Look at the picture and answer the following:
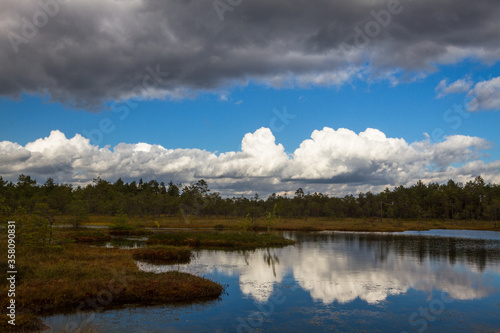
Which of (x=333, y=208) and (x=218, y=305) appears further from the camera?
(x=333, y=208)

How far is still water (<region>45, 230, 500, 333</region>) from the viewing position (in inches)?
738

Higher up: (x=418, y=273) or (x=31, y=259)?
(x=31, y=259)

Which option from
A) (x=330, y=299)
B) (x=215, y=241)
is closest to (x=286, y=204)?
(x=215, y=241)

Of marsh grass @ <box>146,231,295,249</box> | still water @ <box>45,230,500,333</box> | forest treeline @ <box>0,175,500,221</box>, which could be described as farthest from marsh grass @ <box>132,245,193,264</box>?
forest treeline @ <box>0,175,500,221</box>

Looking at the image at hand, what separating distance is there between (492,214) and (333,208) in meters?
61.3

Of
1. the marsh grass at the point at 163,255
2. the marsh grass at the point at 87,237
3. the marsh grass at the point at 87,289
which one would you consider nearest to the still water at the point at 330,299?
the marsh grass at the point at 87,289

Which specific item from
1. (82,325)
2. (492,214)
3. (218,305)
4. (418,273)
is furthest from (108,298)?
(492,214)

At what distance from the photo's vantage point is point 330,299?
2434 centimetres

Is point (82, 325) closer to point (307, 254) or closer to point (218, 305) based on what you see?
point (218, 305)

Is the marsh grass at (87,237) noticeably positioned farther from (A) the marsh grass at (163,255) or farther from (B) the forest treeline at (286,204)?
(B) the forest treeline at (286,204)

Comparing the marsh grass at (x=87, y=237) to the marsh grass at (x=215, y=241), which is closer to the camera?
the marsh grass at (x=215, y=241)

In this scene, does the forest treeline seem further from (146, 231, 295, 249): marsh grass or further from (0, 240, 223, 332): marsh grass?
(0, 240, 223, 332): marsh grass

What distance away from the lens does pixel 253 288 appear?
88.8 feet

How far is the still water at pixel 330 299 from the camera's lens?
18.7 metres
